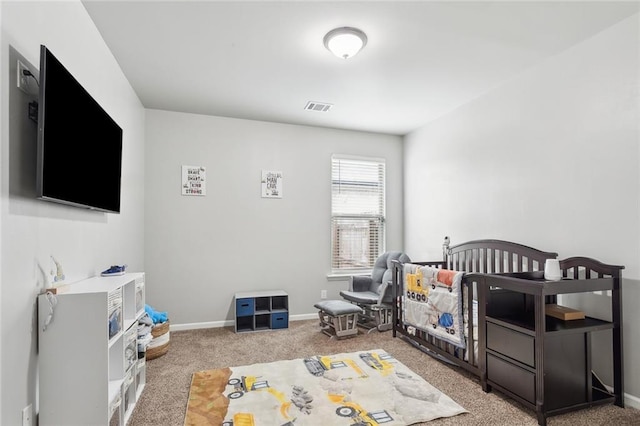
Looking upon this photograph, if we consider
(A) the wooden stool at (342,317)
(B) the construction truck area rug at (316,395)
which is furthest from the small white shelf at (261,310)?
(B) the construction truck area rug at (316,395)

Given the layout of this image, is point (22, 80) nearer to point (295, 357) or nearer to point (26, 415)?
point (26, 415)

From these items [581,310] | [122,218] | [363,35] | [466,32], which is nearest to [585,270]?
[581,310]

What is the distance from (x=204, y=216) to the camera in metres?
4.32

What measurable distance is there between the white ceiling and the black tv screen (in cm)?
76

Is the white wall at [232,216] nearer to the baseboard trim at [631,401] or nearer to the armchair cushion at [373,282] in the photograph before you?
the armchair cushion at [373,282]

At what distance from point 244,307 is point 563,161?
138 inches

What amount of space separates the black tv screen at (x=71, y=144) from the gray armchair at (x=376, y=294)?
9.14ft

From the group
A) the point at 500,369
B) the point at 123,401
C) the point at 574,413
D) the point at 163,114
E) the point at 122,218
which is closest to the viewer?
the point at 123,401

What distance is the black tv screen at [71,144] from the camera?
1.56 metres

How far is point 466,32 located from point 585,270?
6.46 feet

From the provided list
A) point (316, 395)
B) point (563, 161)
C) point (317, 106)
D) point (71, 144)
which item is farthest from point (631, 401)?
point (71, 144)

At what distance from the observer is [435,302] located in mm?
3072

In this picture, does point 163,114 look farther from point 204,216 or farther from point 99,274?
point 99,274

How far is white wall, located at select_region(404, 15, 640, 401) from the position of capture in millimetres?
2404
